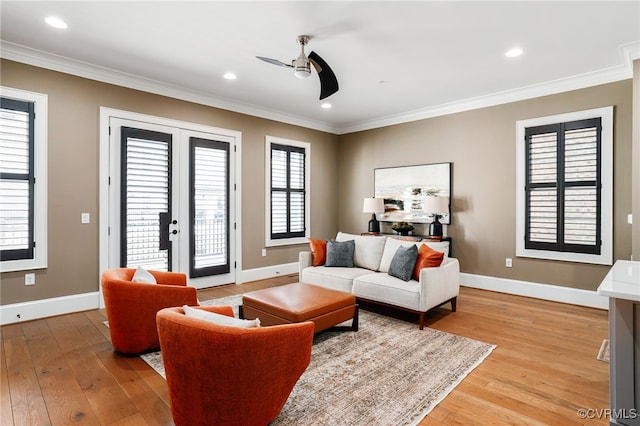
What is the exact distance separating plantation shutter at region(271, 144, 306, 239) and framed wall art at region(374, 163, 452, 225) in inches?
59.5

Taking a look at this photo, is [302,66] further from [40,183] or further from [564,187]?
[564,187]

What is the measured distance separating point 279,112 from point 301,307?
415cm

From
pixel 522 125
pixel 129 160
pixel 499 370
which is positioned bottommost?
pixel 499 370

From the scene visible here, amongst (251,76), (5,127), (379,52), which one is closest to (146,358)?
(5,127)

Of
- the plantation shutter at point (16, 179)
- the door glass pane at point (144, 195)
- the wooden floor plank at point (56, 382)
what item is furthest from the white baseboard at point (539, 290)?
the plantation shutter at point (16, 179)

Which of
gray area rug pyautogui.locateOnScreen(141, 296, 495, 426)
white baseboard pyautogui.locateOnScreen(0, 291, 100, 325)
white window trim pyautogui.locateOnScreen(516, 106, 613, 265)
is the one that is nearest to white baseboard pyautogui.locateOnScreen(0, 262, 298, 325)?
white baseboard pyautogui.locateOnScreen(0, 291, 100, 325)

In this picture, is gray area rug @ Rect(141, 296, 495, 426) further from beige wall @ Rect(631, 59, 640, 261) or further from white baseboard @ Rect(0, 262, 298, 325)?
beige wall @ Rect(631, 59, 640, 261)

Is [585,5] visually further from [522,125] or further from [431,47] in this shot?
[522,125]

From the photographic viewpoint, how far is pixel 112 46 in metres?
Result: 3.58

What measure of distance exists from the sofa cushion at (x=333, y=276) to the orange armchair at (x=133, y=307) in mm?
1851

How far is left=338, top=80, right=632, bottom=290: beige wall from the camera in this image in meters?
4.11

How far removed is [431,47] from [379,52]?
1.81 ft

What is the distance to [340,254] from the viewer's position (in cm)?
461

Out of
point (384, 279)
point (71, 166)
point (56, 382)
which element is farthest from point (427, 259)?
point (71, 166)
